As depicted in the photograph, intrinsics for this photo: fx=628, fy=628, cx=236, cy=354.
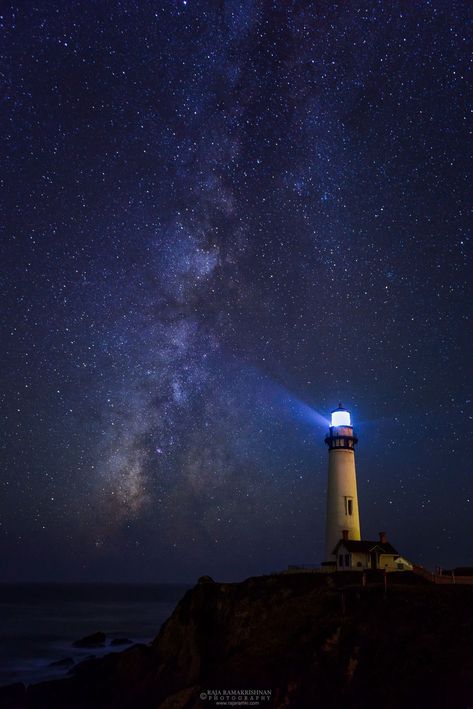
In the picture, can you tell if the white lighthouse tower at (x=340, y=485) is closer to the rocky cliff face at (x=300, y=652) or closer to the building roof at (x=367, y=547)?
the building roof at (x=367, y=547)

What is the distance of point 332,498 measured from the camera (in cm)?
4428

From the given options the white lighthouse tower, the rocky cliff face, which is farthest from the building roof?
the rocky cliff face

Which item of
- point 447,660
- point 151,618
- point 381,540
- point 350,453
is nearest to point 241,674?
point 447,660

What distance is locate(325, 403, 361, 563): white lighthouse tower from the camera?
141 feet

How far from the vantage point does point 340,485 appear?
44250mm

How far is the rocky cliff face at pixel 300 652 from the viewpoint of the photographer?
26281 mm

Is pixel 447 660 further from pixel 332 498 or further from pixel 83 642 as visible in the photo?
pixel 83 642

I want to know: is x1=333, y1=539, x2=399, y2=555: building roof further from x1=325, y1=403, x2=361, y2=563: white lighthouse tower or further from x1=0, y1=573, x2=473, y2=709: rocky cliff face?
x1=0, y1=573, x2=473, y2=709: rocky cliff face

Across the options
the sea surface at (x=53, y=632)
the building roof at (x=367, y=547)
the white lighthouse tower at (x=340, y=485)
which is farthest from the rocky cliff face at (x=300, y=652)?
the sea surface at (x=53, y=632)

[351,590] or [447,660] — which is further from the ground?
[351,590]

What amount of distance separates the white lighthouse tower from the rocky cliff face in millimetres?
6537

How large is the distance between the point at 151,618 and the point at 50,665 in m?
45.8

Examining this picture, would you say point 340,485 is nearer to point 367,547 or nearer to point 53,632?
point 367,547

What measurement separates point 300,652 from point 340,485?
15561 millimetres
